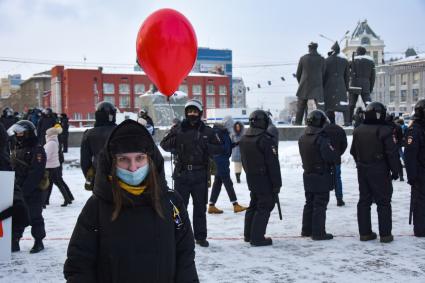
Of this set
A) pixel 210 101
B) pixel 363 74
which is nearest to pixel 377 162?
pixel 363 74

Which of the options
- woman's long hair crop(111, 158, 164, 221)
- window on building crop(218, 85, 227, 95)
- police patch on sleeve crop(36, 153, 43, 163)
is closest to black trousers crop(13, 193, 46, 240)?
police patch on sleeve crop(36, 153, 43, 163)

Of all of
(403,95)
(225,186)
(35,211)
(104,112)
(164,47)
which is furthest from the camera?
(403,95)

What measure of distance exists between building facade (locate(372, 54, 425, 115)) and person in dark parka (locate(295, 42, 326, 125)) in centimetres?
6522

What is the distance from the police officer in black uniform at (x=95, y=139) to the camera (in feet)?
21.5

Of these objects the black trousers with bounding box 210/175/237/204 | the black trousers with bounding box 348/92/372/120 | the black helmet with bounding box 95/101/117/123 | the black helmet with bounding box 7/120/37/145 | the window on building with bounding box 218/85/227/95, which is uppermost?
the window on building with bounding box 218/85/227/95

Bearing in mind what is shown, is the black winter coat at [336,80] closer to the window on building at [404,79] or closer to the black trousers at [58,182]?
the black trousers at [58,182]

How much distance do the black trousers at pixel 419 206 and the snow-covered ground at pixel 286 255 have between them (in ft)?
0.61

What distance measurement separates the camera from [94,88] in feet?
239

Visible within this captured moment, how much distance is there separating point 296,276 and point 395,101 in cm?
8415

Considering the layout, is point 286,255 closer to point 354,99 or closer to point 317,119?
point 317,119

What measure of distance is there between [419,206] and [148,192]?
217 inches

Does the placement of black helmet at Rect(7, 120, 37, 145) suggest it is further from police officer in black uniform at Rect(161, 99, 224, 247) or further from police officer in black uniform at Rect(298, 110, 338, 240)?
police officer in black uniform at Rect(298, 110, 338, 240)

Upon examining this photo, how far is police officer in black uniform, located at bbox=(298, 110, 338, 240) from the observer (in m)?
6.80

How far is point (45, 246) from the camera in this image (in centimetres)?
680
